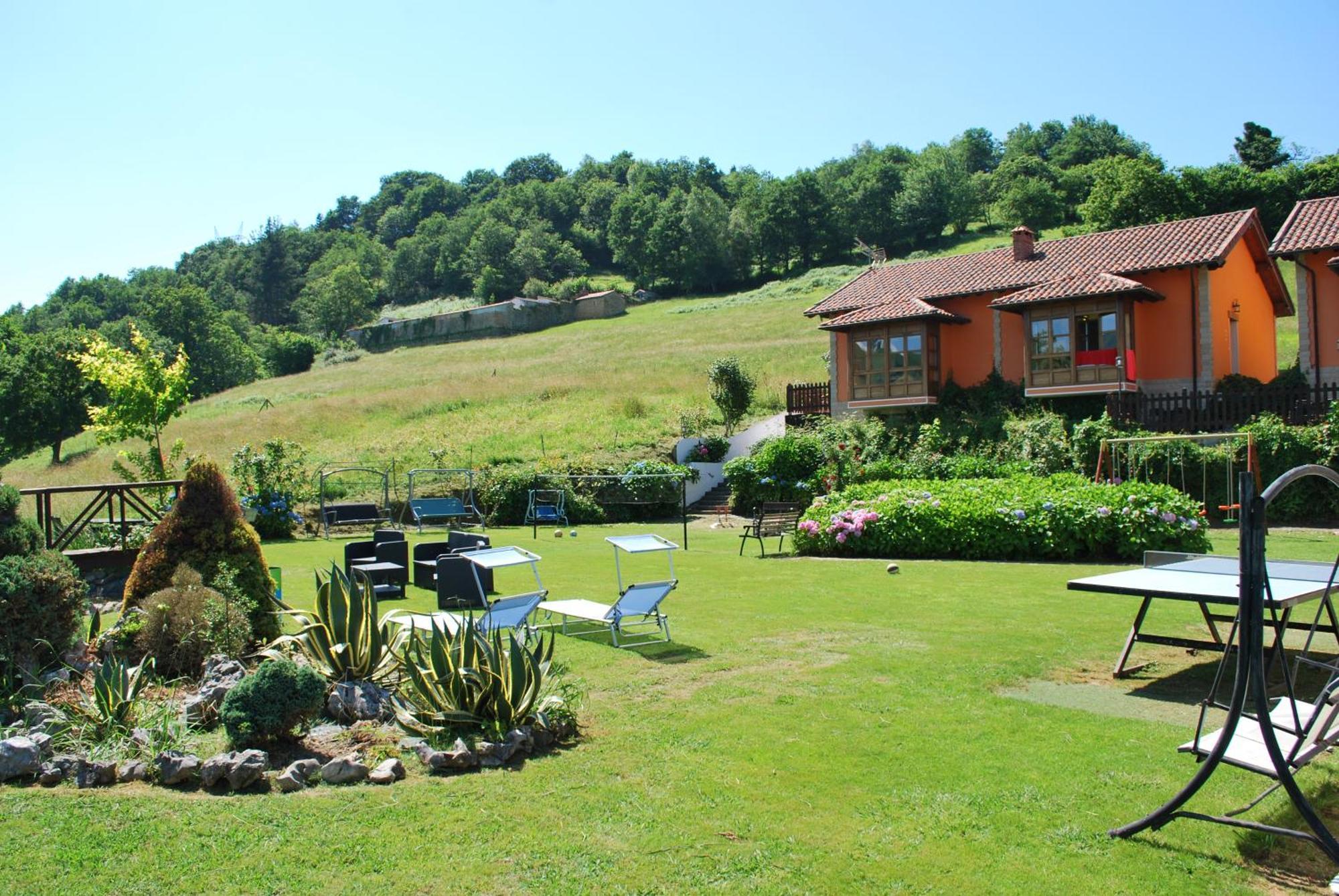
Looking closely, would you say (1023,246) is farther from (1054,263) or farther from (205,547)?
(205,547)

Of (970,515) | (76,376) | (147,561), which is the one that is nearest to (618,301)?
(76,376)

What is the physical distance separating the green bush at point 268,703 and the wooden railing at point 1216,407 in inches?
884

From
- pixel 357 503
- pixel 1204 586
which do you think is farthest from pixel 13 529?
pixel 357 503

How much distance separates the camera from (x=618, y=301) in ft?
273

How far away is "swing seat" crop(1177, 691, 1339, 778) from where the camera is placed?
3898mm

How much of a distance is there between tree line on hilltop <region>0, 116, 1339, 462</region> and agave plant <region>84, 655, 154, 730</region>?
180 feet

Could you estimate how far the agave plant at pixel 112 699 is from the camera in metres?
5.83

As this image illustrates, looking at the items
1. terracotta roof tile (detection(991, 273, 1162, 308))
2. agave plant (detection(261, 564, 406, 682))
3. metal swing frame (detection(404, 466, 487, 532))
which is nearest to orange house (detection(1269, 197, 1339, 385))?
terracotta roof tile (detection(991, 273, 1162, 308))

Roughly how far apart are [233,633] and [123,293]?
113 m

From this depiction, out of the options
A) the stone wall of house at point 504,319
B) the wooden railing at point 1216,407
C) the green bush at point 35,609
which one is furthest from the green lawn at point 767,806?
the stone wall of house at point 504,319

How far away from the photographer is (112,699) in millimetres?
5855

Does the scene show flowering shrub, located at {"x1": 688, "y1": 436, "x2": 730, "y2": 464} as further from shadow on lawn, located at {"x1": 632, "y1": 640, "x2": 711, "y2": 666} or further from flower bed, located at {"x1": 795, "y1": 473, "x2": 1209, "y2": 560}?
shadow on lawn, located at {"x1": 632, "y1": 640, "x2": 711, "y2": 666}

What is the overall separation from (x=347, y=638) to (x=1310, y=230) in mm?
26223

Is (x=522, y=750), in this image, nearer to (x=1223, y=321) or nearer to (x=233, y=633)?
(x=233, y=633)
